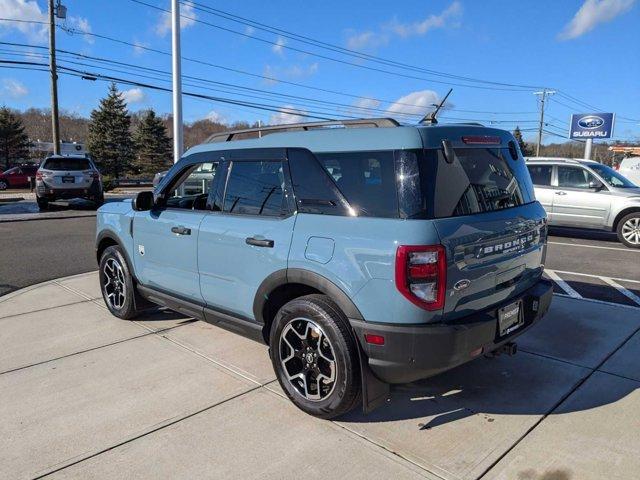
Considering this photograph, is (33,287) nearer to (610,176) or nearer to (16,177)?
(610,176)

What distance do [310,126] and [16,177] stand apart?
1396 inches

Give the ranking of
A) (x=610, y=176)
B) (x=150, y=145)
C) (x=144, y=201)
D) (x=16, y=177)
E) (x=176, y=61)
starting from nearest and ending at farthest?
(x=144, y=201) → (x=610, y=176) → (x=176, y=61) → (x=16, y=177) → (x=150, y=145)

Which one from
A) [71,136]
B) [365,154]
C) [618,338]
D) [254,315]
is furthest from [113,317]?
[71,136]

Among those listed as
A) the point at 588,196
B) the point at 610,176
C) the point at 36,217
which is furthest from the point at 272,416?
the point at 36,217

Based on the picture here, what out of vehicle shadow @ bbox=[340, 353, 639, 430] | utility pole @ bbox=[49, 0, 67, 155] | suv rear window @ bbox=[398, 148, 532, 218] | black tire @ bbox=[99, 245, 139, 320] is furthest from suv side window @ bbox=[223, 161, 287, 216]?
utility pole @ bbox=[49, 0, 67, 155]

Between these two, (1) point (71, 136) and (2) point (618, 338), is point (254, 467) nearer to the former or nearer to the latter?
(2) point (618, 338)

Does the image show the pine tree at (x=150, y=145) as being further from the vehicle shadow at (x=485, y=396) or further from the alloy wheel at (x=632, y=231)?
the vehicle shadow at (x=485, y=396)

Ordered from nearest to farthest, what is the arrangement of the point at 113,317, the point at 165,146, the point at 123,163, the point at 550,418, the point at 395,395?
1. the point at 550,418
2. the point at 395,395
3. the point at 113,317
4. the point at 123,163
5. the point at 165,146

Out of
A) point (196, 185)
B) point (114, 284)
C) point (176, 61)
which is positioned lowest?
point (114, 284)

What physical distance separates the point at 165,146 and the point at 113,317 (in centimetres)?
5730

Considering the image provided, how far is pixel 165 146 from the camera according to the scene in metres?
58.9

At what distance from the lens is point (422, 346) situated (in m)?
2.71

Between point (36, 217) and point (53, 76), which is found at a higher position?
point (53, 76)

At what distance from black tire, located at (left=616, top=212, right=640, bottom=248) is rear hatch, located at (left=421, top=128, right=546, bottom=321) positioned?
7.99 m
